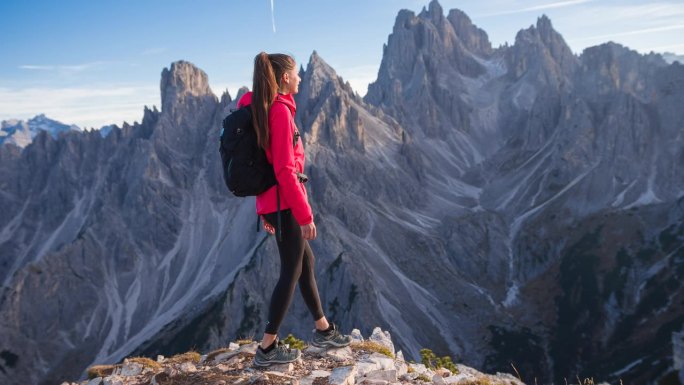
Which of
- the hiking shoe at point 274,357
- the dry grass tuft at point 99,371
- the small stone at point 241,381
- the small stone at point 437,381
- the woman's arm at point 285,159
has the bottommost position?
the dry grass tuft at point 99,371

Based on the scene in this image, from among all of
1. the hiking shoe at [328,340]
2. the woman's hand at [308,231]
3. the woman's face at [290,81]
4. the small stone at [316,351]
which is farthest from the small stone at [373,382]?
the woman's face at [290,81]

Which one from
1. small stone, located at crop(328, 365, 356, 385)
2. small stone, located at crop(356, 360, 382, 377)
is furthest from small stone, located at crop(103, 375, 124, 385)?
small stone, located at crop(356, 360, 382, 377)

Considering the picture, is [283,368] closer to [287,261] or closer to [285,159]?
[287,261]

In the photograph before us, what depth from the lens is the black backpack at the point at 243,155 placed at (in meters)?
9.62

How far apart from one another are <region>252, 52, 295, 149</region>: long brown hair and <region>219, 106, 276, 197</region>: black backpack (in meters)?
0.20

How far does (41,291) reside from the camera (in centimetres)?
18862

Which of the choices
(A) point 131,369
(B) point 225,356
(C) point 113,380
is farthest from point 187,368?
(A) point 131,369

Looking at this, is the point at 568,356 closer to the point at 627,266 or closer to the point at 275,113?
the point at 627,266

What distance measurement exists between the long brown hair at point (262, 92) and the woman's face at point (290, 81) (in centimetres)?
22

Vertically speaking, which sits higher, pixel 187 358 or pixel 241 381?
pixel 241 381

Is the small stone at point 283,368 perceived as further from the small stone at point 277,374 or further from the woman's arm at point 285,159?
the woman's arm at point 285,159

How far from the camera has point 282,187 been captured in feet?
31.9

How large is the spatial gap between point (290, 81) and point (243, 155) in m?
1.90

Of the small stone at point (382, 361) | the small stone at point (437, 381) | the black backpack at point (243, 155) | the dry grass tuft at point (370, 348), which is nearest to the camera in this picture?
the black backpack at point (243, 155)
